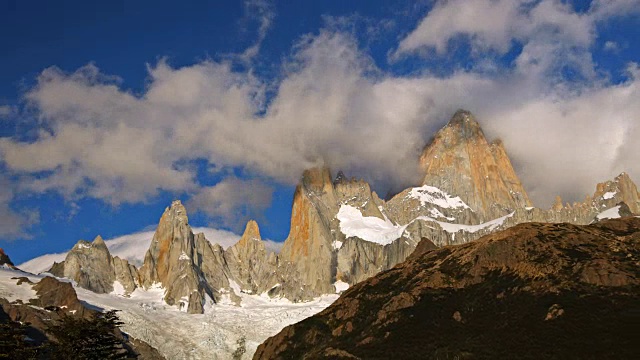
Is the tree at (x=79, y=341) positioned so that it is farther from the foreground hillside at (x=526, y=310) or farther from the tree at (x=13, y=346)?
the foreground hillside at (x=526, y=310)

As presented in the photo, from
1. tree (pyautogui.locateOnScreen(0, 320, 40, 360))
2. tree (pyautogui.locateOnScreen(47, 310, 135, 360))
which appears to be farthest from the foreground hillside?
tree (pyautogui.locateOnScreen(0, 320, 40, 360))

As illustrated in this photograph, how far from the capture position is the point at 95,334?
4099 inches

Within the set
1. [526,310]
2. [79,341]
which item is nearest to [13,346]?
[79,341]

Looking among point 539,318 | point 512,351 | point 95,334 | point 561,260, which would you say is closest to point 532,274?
point 561,260

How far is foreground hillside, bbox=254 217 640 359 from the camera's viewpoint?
153250 millimetres

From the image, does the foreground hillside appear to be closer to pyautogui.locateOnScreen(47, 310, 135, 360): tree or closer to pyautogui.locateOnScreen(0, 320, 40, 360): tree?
pyautogui.locateOnScreen(47, 310, 135, 360): tree

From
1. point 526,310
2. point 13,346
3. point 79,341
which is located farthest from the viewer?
point 526,310

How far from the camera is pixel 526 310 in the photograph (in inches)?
6658

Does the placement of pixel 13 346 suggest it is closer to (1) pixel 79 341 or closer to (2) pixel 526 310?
(1) pixel 79 341

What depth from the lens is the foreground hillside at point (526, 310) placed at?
153 meters

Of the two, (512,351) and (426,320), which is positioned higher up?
(426,320)

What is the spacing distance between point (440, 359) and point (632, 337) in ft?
129

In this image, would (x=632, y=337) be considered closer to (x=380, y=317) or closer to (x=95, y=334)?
(x=380, y=317)

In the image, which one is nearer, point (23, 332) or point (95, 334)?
point (23, 332)
